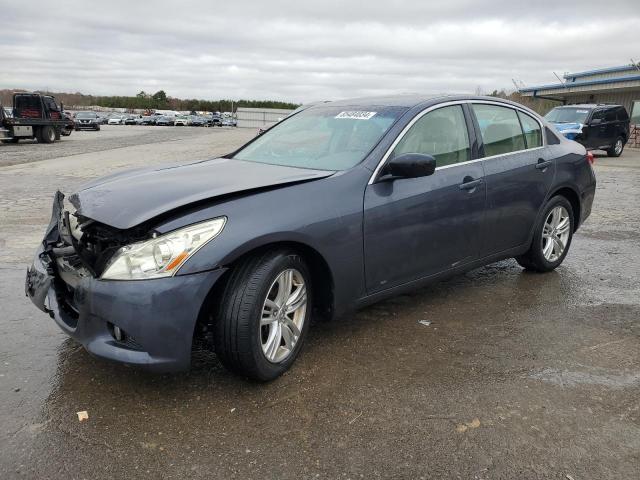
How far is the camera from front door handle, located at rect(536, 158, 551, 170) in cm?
498

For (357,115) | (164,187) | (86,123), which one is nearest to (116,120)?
(86,123)

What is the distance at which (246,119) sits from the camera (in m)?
58.4

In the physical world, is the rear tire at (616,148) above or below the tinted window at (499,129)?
below

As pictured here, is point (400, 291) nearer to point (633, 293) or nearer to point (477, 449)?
point (477, 449)

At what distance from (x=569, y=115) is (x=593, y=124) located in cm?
86

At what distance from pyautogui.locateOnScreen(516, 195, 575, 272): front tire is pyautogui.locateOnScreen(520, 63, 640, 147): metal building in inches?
1043

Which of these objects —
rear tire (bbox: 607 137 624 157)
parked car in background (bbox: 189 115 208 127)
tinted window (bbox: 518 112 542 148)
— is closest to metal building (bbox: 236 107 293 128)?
parked car in background (bbox: 189 115 208 127)

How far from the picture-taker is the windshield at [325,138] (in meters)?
3.90

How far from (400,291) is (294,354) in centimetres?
94

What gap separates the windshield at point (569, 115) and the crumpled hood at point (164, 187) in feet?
58.6

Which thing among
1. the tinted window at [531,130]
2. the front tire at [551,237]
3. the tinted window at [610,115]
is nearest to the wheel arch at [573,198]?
the front tire at [551,237]

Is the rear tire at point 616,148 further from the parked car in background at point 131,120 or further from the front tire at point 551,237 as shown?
the parked car in background at point 131,120

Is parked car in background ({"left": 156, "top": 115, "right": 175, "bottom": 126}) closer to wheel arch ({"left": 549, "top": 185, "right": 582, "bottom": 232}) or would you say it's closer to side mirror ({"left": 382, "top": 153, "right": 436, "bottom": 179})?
wheel arch ({"left": 549, "top": 185, "right": 582, "bottom": 232})

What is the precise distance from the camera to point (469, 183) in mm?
4266
